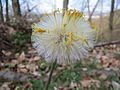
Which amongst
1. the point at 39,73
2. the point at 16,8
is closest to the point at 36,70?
the point at 39,73

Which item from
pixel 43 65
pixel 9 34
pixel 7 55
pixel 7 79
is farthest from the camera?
pixel 9 34

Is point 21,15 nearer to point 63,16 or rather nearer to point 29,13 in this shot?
point 29,13

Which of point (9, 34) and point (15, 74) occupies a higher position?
point (9, 34)

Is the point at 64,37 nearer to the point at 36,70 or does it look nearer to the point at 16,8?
the point at 36,70

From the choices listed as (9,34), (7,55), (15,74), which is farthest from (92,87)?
(9,34)

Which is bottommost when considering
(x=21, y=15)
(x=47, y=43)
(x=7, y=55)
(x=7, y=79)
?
(x=7, y=79)

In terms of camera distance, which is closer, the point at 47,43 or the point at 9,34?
the point at 47,43

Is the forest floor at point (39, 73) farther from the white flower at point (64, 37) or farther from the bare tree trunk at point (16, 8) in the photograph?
the bare tree trunk at point (16, 8)

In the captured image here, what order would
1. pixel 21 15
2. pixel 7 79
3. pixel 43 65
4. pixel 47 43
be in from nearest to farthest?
pixel 47 43
pixel 7 79
pixel 43 65
pixel 21 15
